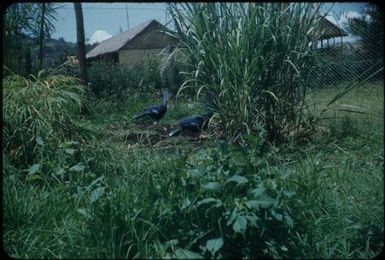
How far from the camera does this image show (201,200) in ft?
8.93

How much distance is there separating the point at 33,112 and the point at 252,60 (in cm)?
226

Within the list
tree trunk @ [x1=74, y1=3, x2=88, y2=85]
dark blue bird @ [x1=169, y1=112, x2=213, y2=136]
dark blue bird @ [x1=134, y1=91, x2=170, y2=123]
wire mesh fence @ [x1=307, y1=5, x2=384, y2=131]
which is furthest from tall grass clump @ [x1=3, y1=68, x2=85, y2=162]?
tree trunk @ [x1=74, y1=3, x2=88, y2=85]

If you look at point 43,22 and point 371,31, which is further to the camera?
point 43,22

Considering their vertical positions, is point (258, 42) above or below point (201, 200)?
above

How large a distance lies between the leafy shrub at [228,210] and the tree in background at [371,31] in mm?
1410

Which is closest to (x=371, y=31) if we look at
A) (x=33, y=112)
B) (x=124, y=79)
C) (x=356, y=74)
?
(x=356, y=74)

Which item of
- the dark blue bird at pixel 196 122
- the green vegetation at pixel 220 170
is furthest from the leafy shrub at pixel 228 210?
the dark blue bird at pixel 196 122

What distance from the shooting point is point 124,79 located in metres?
11.3

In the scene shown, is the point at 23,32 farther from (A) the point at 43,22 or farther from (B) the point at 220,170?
(B) the point at 220,170

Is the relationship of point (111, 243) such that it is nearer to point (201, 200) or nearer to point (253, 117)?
point (201, 200)

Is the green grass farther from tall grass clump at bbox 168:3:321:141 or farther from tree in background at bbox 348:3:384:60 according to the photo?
tall grass clump at bbox 168:3:321:141

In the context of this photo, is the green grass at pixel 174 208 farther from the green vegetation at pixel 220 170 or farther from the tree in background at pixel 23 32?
the tree in background at pixel 23 32

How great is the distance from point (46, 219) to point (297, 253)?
177 cm

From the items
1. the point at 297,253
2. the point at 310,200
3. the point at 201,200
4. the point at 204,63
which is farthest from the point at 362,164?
the point at 204,63
